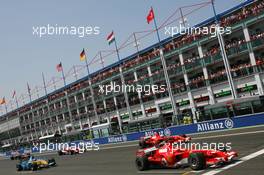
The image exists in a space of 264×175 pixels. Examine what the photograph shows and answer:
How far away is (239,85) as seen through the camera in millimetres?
45625

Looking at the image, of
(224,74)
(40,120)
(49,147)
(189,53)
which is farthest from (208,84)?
(40,120)

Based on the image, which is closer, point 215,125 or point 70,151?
point 215,125

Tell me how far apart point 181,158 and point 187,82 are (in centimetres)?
3764

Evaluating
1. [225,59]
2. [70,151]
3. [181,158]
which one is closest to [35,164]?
[70,151]

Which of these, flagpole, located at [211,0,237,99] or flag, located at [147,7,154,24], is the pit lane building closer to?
flagpole, located at [211,0,237,99]

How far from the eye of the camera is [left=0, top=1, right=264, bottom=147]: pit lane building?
142 feet

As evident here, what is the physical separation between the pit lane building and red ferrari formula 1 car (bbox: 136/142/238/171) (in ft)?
61.5

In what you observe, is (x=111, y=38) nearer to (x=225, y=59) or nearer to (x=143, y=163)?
(x=225, y=59)

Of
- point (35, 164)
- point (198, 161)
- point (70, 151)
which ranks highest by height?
point (70, 151)

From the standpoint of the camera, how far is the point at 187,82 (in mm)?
53500

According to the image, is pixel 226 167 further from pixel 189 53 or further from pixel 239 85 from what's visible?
pixel 189 53

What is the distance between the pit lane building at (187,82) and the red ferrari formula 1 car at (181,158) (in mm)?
18741

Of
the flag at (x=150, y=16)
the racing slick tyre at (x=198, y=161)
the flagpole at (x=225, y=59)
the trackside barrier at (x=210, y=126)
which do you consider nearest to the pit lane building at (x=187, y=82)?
the flagpole at (x=225, y=59)

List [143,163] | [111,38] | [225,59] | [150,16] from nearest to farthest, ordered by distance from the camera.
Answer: [143,163] < [225,59] < [150,16] < [111,38]
